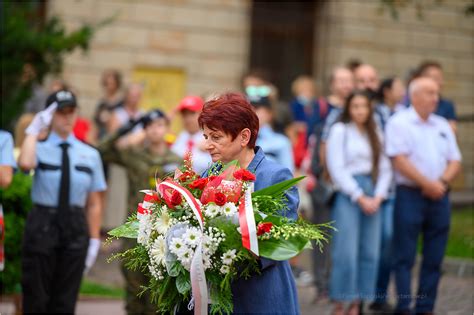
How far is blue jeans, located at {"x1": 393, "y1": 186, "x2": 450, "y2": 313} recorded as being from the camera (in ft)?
32.1

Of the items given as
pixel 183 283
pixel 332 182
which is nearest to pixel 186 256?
pixel 183 283

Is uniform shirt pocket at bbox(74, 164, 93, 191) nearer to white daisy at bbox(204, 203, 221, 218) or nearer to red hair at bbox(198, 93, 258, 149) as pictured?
red hair at bbox(198, 93, 258, 149)

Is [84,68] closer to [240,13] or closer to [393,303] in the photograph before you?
[240,13]

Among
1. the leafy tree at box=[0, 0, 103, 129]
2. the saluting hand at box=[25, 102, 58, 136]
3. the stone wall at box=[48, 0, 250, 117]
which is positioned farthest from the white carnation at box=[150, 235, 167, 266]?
the stone wall at box=[48, 0, 250, 117]

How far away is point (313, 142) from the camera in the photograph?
Answer: 11531mm


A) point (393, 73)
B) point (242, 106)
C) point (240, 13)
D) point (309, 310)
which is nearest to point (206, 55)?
point (240, 13)

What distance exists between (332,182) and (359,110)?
78cm

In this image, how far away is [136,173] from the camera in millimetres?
9828

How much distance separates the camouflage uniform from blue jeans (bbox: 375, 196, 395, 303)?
2.17m

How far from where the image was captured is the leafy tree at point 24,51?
42.1 feet

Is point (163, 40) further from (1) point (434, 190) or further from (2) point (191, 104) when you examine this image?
(1) point (434, 190)

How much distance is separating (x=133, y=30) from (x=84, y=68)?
1.17m

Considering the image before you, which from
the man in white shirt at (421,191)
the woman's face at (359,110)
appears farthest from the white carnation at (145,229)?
the woman's face at (359,110)

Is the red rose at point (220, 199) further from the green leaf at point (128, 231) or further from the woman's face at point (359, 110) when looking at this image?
the woman's face at point (359, 110)
